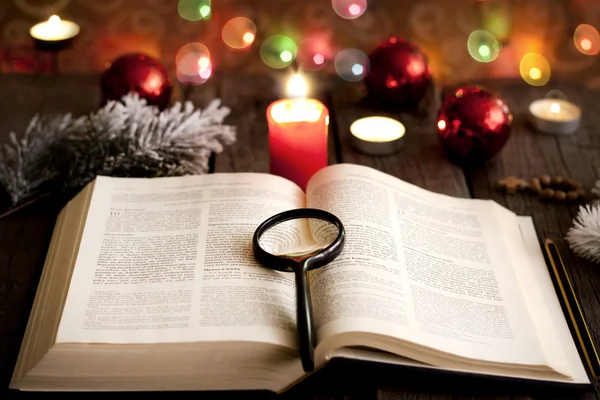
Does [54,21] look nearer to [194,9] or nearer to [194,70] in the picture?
[194,70]

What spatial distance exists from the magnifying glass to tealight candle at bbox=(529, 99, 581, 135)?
52 cm

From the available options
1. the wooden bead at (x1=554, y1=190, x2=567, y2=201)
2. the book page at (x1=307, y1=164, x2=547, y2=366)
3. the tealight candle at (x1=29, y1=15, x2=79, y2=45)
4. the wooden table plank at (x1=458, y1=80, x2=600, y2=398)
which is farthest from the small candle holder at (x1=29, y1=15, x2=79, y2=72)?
the wooden bead at (x1=554, y1=190, x2=567, y2=201)

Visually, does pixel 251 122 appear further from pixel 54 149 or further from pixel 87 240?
pixel 87 240

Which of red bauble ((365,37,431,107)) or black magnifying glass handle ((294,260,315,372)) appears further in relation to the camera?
red bauble ((365,37,431,107))

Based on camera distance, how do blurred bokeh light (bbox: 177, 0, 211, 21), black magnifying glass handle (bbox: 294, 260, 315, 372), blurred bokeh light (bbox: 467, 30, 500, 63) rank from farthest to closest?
1. blurred bokeh light (bbox: 177, 0, 211, 21)
2. blurred bokeh light (bbox: 467, 30, 500, 63)
3. black magnifying glass handle (bbox: 294, 260, 315, 372)

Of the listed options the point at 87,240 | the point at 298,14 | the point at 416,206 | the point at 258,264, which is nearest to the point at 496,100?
the point at 416,206

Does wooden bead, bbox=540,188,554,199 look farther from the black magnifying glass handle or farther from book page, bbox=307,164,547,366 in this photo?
the black magnifying glass handle

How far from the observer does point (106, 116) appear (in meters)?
0.91

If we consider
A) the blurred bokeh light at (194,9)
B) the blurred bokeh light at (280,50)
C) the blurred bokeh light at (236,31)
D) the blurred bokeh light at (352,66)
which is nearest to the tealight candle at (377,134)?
the blurred bokeh light at (352,66)

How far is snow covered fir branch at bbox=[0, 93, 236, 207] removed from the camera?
2.88ft

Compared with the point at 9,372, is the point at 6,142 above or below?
above

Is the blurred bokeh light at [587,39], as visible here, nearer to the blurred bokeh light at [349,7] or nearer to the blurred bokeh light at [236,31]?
the blurred bokeh light at [349,7]

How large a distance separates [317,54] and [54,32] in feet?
1.67

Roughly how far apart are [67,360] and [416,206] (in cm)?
43
